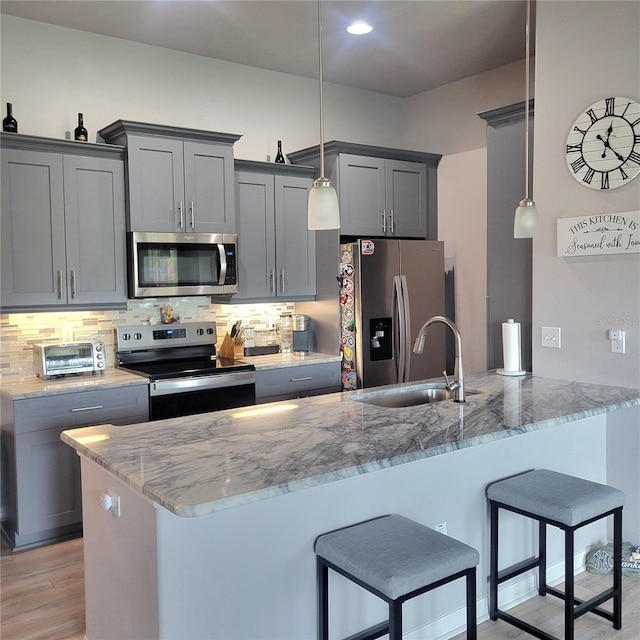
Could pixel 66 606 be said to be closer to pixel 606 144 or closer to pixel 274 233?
pixel 274 233

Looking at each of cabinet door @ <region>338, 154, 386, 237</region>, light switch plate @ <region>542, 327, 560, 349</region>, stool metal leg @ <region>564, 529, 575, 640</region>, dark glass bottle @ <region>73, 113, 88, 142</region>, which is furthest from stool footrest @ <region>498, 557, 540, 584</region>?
dark glass bottle @ <region>73, 113, 88, 142</region>

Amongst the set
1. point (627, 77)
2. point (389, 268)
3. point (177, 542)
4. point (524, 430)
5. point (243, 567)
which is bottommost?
point (243, 567)

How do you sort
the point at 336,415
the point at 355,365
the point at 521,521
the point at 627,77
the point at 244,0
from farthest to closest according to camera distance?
the point at 355,365
the point at 244,0
the point at 627,77
the point at 521,521
the point at 336,415

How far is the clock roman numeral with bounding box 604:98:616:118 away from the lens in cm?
319

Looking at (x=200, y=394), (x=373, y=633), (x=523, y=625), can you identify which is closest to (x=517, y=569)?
(x=523, y=625)

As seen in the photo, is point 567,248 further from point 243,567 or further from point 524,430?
point 243,567

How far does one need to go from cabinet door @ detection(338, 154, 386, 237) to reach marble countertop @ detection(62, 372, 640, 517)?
1.93 meters

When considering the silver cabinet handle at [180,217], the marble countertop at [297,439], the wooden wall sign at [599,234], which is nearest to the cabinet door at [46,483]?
the marble countertop at [297,439]

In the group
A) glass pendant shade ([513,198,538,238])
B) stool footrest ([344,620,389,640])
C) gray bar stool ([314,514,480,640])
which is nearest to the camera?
gray bar stool ([314,514,480,640])

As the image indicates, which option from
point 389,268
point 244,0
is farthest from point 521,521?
point 244,0

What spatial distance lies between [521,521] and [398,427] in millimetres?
923

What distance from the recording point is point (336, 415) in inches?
105

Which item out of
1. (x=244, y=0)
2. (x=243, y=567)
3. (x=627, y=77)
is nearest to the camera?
(x=243, y=567)

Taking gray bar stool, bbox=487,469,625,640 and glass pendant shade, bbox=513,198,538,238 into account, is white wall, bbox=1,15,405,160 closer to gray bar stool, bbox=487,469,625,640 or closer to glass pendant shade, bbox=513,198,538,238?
glass pendant shade, bbox=513,198,538,238
